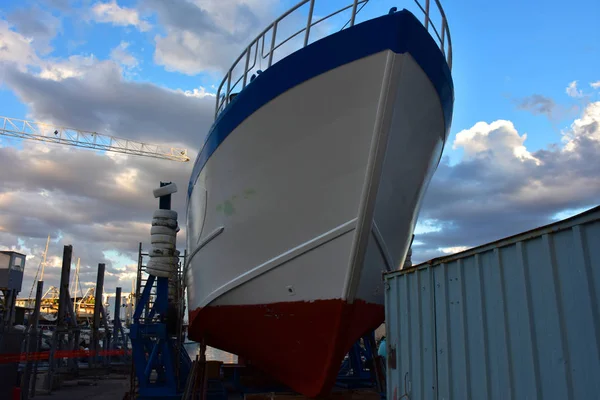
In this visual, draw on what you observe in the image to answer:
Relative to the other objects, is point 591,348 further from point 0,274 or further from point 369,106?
point 0,274

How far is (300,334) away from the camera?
6.07 metres

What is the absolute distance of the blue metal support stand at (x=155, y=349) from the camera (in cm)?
768

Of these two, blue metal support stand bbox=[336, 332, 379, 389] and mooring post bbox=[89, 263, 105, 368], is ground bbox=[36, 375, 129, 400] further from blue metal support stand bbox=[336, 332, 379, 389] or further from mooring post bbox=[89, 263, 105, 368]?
blue metal support stand bbox=[336, 332, 379, 389]

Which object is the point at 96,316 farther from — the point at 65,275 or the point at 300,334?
the point at 300,334

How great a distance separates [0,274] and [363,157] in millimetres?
24872

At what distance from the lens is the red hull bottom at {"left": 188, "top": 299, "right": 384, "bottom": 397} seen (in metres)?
5.79

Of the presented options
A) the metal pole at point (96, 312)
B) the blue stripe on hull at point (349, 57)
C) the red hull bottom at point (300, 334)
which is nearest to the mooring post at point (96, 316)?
the metal pole at point (96, 312)

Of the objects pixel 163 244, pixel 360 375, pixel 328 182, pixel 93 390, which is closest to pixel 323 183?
pixel 328 182

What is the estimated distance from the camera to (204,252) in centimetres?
766

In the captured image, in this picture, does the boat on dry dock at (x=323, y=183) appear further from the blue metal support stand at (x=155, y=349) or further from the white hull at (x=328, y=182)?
the blue metal support stand at (x=155, y=349)

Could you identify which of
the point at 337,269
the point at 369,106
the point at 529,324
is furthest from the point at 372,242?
the point at 529,324

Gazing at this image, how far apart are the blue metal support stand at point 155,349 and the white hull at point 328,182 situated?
217 centimetres

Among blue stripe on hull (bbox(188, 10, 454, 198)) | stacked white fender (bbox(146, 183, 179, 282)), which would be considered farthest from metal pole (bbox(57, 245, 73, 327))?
blue stripe on hull (bbox(188, 10, 454, 198))

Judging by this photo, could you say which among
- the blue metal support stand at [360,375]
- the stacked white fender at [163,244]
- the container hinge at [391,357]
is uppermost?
the stacked white fender at [163,244]
